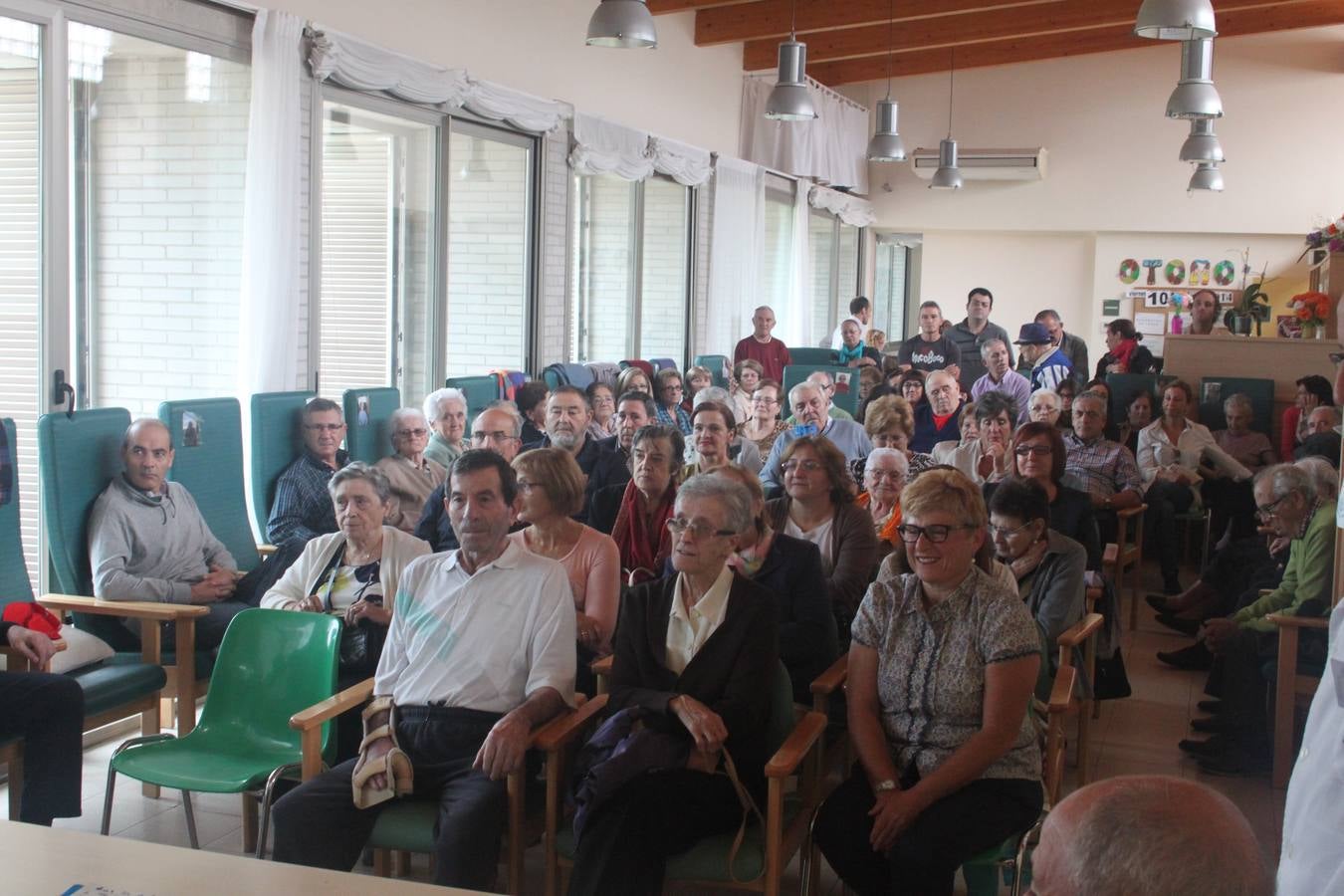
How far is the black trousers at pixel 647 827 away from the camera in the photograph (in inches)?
105

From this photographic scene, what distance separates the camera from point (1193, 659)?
5.72m

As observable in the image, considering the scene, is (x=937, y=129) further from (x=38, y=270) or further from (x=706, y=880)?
(x=706, y=880)

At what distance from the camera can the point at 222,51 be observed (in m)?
5.57

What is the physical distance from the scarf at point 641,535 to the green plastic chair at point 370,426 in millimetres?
1745

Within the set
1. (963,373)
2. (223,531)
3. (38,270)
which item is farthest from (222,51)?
(963,373)

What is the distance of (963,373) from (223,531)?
6265 millimetres

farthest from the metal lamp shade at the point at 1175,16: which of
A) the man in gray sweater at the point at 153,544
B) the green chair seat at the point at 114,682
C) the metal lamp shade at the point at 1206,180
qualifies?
the metal lamp shade at the point at 1206,180

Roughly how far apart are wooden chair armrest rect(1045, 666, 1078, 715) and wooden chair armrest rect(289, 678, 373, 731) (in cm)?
167

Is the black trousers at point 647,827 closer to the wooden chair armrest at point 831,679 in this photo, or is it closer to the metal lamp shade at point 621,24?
the wooden chair armrest at point 831,679

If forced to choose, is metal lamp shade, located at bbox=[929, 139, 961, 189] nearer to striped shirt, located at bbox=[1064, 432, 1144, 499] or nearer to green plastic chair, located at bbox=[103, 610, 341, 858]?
striped shirt, located at bbox=[1064, 432, 1144, 499]

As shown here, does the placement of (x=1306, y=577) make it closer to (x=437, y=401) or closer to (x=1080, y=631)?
(x=1080, y=631)

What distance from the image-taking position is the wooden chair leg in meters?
4.04

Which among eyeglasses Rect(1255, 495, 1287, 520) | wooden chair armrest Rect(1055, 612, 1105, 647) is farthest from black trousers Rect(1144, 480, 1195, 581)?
wooden chair armrest Rect(1055, 612, 1105, 647)

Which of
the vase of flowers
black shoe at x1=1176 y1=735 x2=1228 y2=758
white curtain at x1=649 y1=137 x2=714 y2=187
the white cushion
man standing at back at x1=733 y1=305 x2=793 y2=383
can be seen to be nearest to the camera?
the white cushion
